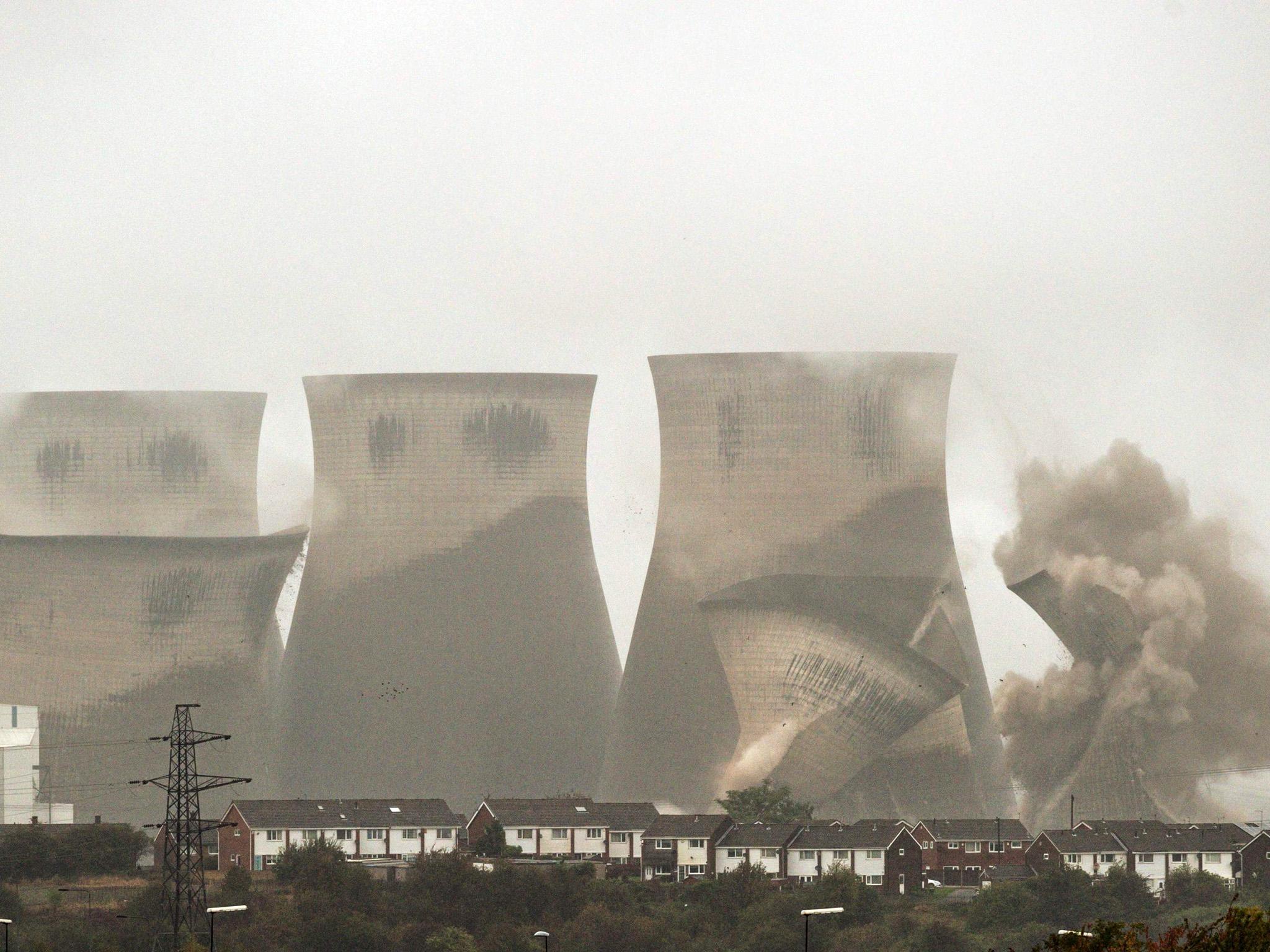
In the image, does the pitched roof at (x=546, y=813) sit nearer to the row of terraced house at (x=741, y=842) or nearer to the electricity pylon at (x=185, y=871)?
the row of terraced house at (x=741, y=842)

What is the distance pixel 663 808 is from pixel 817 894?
1323cm

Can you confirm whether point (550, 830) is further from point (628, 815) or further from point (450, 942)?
point (450, 942)

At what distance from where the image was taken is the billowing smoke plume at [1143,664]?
54469 millimetres

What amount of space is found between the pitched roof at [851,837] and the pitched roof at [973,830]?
1619 mm

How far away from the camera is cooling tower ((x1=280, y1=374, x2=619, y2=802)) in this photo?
58.9 metres

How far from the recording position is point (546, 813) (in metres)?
50.6

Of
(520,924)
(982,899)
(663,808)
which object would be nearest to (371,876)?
(520,924)

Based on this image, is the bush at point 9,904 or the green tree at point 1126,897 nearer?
the bush at point 9,904

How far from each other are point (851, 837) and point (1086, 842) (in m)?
3.11

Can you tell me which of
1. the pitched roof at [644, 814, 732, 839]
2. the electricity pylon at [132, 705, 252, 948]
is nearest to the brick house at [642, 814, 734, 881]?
the pitched roof at [644, 814, 732, 839]

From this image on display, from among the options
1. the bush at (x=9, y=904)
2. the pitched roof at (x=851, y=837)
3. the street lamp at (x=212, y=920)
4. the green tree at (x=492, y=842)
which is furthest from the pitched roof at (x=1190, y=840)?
the bush at (x=9, y=904)

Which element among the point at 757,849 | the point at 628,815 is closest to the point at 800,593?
the point at 628,815

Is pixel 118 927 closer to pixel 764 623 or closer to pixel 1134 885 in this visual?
pixel 1134 885

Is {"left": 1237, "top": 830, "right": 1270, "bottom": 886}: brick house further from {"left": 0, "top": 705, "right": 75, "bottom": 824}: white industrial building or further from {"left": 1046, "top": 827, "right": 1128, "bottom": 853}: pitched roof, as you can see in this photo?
{"left": 0, "top": 705, "right": 75, "bottom": 824}: white industrial building
